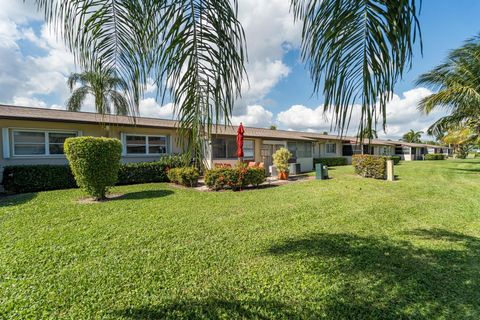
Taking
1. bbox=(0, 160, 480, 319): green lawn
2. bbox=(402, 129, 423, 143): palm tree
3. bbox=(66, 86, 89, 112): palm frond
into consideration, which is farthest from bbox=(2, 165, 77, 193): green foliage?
bbox=(402, 129, 423, 143): palm tree

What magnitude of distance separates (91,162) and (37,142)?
21.9ft

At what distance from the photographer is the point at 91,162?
884 cm

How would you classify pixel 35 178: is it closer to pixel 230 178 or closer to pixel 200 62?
pixel 230 178

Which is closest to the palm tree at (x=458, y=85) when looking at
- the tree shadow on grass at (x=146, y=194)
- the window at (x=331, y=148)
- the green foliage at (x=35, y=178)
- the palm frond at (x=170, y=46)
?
the window at (x=331, y=148)

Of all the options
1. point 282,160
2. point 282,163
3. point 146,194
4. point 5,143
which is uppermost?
point 5,143

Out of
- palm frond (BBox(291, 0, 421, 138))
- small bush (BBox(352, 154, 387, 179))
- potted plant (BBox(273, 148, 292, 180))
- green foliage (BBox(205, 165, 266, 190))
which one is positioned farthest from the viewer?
potted plant (BBox(273, 148, 292, 180))

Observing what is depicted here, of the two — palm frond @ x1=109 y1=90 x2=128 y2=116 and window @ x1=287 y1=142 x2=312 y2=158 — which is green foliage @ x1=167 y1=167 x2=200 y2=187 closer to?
palm frond @ x1=109 y1=90 x2=128 y2=116

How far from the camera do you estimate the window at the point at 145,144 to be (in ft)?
50.8

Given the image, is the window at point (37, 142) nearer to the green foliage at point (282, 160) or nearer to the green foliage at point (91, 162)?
the green foliage at point (91, 162)

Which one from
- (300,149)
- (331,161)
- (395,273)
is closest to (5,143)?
(395,273)

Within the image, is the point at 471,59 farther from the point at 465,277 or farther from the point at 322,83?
the point at 322,83

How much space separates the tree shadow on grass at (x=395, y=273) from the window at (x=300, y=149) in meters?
18.2

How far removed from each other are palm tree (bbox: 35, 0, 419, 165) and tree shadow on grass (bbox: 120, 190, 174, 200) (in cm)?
799

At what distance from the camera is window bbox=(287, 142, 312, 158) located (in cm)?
2359
